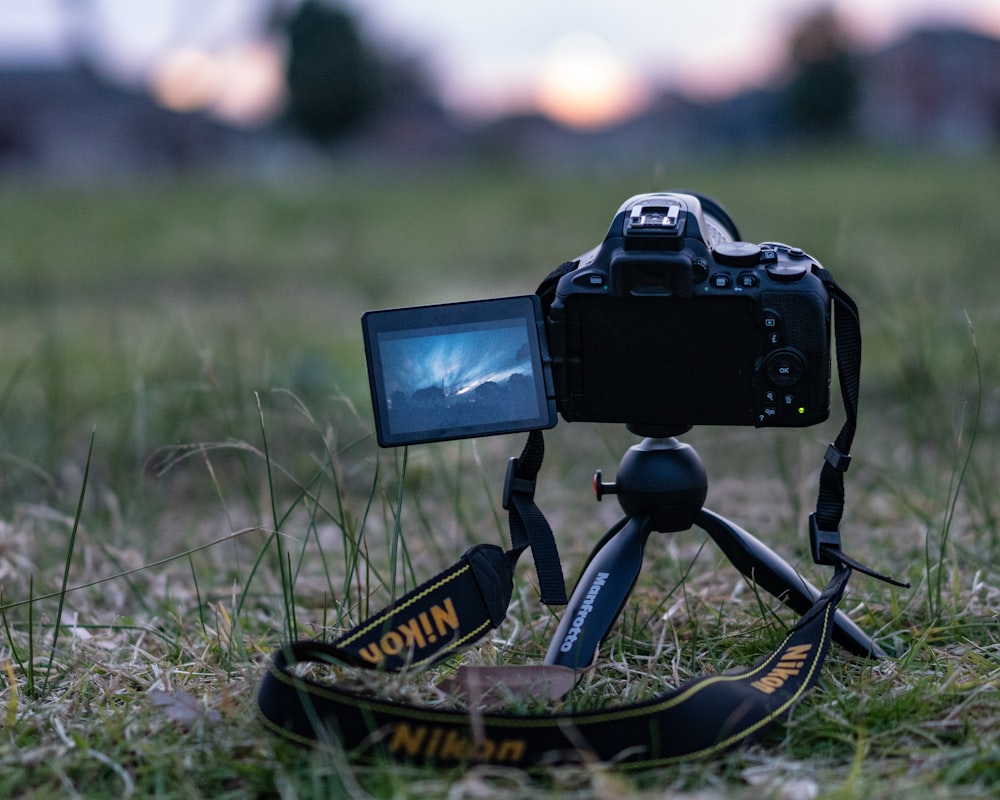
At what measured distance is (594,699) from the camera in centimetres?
191

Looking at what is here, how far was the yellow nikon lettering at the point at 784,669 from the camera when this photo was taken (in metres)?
1.81

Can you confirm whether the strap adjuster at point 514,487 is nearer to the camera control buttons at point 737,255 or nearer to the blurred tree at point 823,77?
the camera control buttons at point 737,255

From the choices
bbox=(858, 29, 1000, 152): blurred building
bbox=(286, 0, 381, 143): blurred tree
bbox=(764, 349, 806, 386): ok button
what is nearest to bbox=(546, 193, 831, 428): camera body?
bbox=(764, 349, 806, 386): ok button

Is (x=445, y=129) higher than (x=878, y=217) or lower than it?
higher

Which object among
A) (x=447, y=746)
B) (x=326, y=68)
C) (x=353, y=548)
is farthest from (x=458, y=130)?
(x=447, y=746)

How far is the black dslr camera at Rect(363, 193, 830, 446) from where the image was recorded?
1826 mm

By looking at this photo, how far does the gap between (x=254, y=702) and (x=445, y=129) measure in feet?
260

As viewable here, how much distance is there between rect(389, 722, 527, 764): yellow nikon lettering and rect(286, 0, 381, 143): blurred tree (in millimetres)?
51211

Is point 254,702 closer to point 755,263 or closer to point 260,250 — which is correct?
point 755,263

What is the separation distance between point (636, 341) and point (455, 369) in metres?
0.34

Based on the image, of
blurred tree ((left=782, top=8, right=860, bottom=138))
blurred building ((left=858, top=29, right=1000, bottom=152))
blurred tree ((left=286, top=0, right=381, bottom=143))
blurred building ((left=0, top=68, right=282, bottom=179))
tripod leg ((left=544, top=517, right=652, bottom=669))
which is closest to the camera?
tripod leg ((left=544, top=517, right=652, bottom=669))

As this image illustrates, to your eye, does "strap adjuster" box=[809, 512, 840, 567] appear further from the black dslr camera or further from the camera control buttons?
the camera control buttons

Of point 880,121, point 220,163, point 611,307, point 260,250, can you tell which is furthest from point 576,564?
point 880,121

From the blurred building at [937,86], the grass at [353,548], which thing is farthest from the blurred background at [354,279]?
the blurred building at [937,86]
